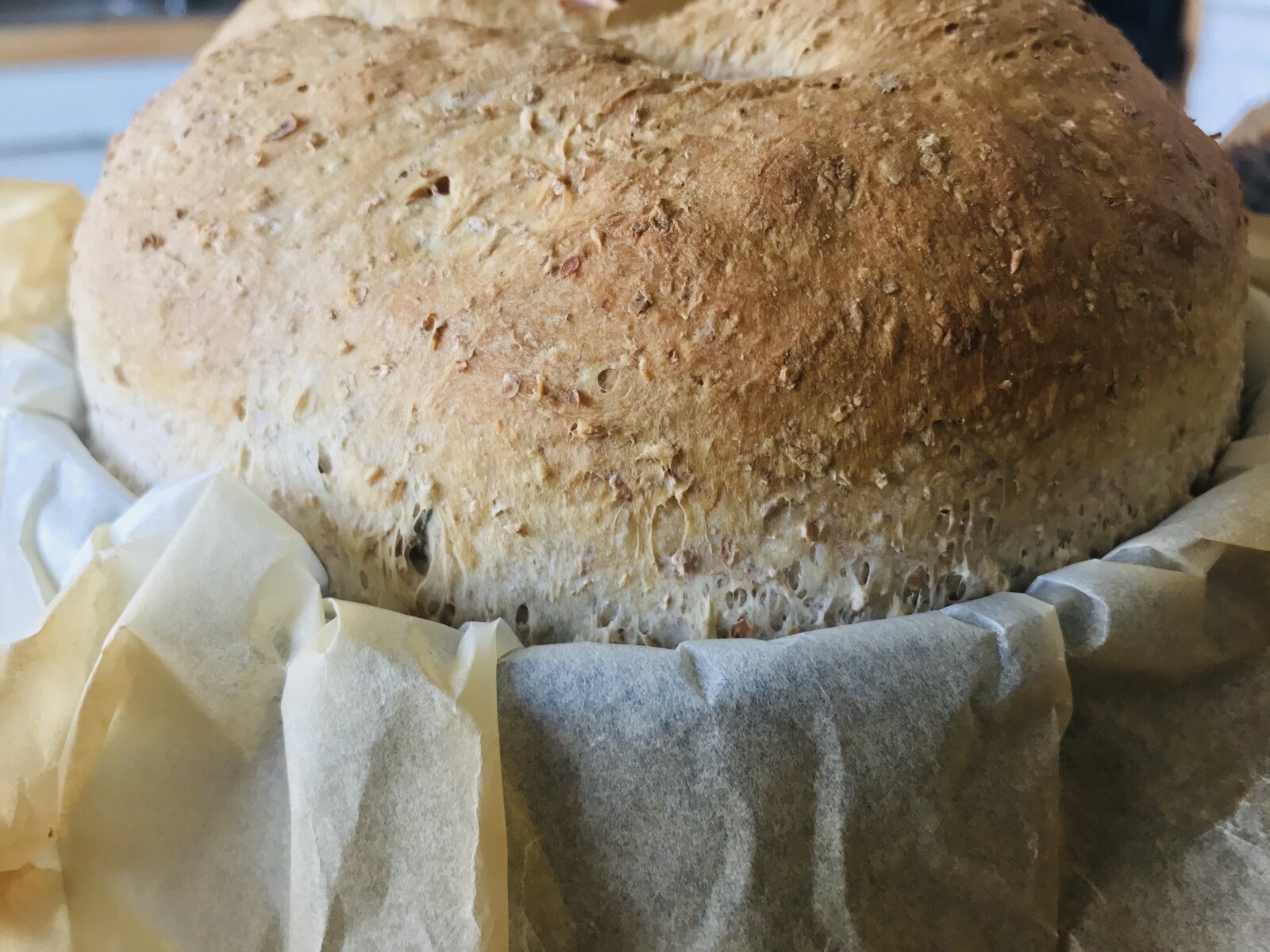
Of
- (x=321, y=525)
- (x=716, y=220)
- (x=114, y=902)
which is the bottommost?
(x=114, y=902)

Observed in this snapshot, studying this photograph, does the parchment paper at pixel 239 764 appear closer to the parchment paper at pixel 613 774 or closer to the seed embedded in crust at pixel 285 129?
the parchment paper at pixel 613 774

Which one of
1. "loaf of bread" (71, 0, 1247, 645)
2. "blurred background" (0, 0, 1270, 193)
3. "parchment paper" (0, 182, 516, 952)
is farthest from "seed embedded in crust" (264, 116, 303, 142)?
"blurred background" (0, 0, 1270, 193)

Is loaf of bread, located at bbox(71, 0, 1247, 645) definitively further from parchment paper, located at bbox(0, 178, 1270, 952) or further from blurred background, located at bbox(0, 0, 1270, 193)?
blurred background, located at bbox(0, 0, 1270, 193)

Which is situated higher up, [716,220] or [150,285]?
[716,220]

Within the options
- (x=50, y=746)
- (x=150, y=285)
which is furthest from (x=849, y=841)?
(x=150, y=285)

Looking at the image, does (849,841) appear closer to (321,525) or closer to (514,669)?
(514,669)

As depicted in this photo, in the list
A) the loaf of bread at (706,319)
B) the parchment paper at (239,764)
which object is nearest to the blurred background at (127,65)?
the loaf of bread at (706,319)
